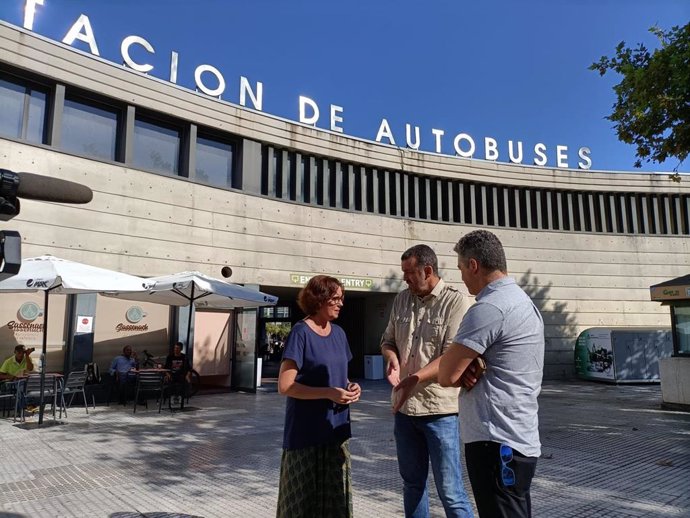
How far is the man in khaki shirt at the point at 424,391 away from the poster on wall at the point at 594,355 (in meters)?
16.9

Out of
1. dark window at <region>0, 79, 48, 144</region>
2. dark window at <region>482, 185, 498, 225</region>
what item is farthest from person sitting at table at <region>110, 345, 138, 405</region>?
dark window at <region>482, 185, 498, 225</region>

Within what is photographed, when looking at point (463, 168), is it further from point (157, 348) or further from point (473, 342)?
point (473, 342)

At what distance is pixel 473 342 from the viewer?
2289mm

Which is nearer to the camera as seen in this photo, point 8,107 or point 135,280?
point 135,280

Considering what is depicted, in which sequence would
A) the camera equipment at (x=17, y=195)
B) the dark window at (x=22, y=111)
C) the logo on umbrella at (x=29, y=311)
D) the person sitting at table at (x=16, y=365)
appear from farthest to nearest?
1. the dark window at (x=22, y=111)
2. the logo on umbrella at (x=29, y=311)
3. the person sitting at table at (x=16, y=365)
4. the camera equipment at (x=17, y=195)

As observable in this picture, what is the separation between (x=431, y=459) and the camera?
9.86 ft

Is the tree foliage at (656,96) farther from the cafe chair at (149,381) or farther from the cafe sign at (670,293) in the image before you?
the cafe chair at (149,381)

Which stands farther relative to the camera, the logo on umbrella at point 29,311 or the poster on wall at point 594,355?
the poster on wall at point 594,355

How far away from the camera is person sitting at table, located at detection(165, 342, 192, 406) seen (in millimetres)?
10820

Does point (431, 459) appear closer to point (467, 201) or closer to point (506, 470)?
point (506, 470)

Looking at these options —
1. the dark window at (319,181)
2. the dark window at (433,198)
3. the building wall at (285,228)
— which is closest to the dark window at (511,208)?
the building wall at (285,228)

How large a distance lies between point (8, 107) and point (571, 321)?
20176mm

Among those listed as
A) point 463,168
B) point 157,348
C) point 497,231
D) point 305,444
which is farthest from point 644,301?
point 305,444

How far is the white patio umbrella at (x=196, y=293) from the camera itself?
10.4 meters
